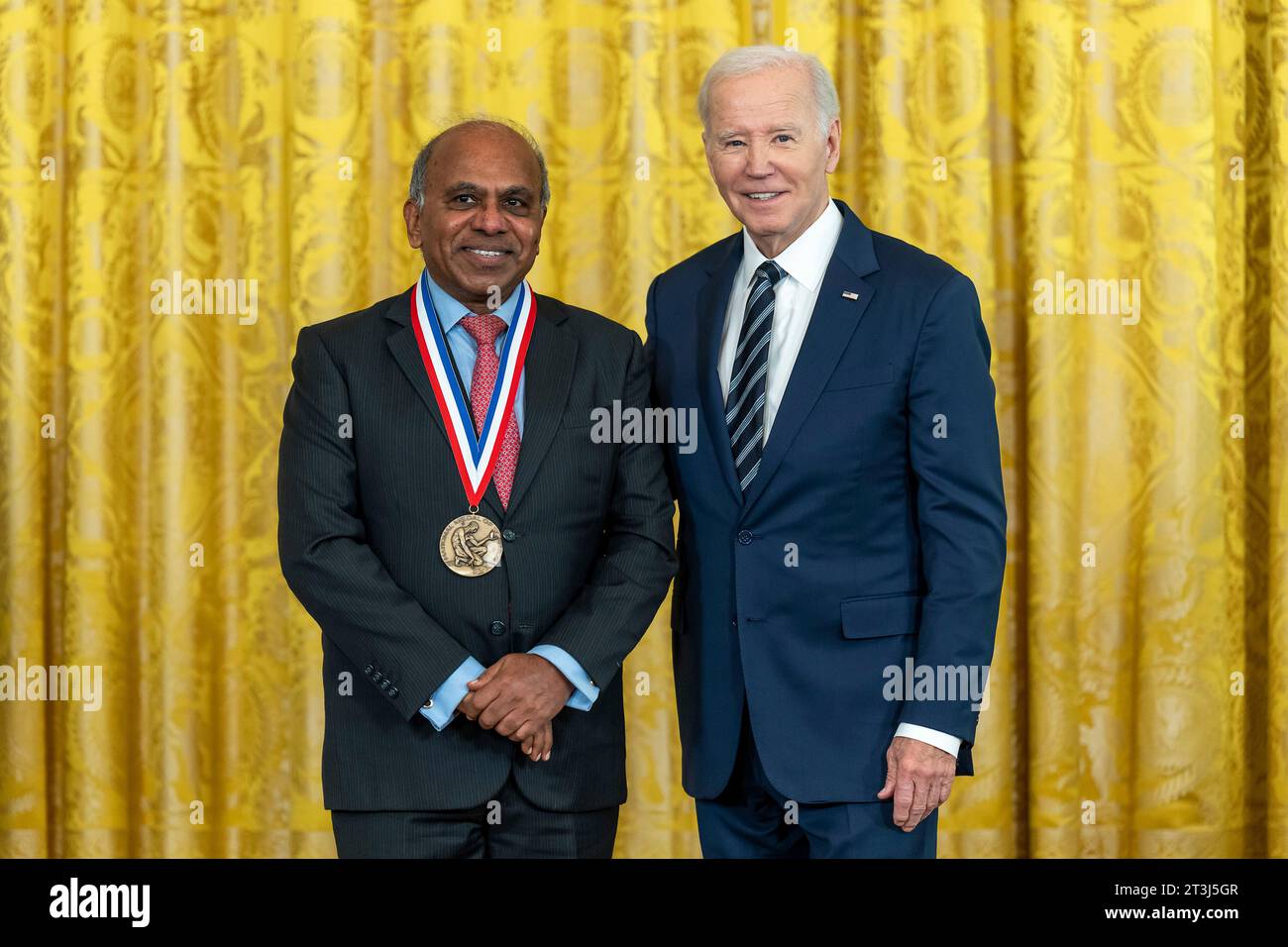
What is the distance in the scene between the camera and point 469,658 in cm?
204

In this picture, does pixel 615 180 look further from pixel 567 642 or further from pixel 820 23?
pixel 567 642

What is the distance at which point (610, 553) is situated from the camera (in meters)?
2.18

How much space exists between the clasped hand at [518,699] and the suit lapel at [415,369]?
0.24m

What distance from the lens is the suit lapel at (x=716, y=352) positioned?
215 centimetres

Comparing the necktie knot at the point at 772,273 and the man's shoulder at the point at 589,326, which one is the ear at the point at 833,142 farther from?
the man's shoulder at the point at 589,326

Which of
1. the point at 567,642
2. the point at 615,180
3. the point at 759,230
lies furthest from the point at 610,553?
the point at 615,180

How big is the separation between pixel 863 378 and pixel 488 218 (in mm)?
628

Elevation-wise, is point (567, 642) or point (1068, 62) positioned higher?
point (1068, 62)

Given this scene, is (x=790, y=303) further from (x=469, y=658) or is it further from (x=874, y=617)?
(x=469, y=658)

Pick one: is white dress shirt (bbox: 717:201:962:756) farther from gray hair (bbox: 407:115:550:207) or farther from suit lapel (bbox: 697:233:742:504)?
gray hair (bbox: 407:115:550:207)

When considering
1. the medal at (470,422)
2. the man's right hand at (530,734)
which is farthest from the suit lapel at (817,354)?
the man's right hand at (530,734)

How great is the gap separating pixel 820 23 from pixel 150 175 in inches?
66.1

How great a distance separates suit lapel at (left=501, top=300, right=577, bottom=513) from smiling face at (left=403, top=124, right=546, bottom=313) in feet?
0.33
